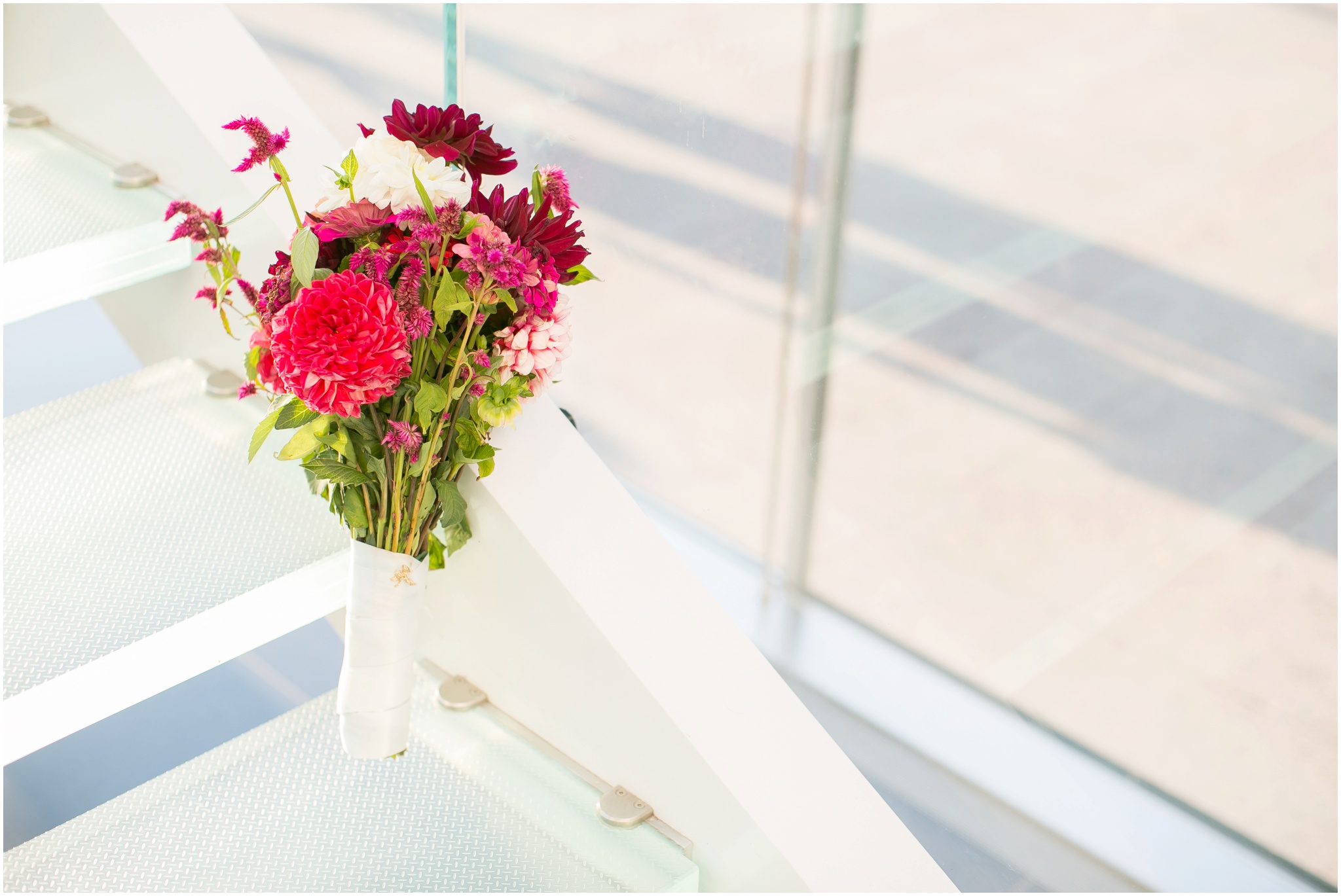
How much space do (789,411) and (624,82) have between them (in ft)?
4.35

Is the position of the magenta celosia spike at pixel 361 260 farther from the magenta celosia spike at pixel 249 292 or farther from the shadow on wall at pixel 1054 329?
the shadow on wall at pixel 1054 329

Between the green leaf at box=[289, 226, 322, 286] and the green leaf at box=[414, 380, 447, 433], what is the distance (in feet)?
0.39

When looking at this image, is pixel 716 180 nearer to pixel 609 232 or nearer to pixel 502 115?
pixel 609 232

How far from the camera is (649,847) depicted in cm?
117

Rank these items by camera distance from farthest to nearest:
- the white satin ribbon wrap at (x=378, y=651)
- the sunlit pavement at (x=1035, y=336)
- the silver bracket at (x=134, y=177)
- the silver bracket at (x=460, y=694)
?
1. the sunlit pavement at (x=1035, y=336)
2. the silver bracket at (x=134, y=177)
3. the silver bracket at (x=460, y=694)
4. the white satin ribbon wrap at (x=378, y=651)

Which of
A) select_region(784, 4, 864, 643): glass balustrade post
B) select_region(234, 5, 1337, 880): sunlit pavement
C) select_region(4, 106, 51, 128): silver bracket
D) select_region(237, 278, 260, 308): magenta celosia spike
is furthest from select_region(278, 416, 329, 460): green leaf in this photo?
select_region(784, 4, 864, 643): glass balustrade post

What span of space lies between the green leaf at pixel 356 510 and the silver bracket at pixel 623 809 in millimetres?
363

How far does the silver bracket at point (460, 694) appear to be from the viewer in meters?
1.32

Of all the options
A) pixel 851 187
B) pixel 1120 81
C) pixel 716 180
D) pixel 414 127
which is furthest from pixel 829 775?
pixel 716 180

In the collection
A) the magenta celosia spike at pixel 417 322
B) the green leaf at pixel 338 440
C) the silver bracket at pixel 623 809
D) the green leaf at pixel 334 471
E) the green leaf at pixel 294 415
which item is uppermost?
the magenta celosia spike at pixel 417 322

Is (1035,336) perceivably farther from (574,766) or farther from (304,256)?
(304,256)

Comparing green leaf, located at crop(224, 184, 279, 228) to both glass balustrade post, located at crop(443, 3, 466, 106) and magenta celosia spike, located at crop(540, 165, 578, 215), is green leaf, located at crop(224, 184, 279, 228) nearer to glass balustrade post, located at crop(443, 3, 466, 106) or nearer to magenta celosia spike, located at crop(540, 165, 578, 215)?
magenta celosia spike, located at crop(540, 165, 578, 215)

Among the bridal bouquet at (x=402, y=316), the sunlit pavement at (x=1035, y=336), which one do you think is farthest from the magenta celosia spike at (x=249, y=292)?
the sunlit pavement at (x=1035, y=336)

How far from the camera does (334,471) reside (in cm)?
102
